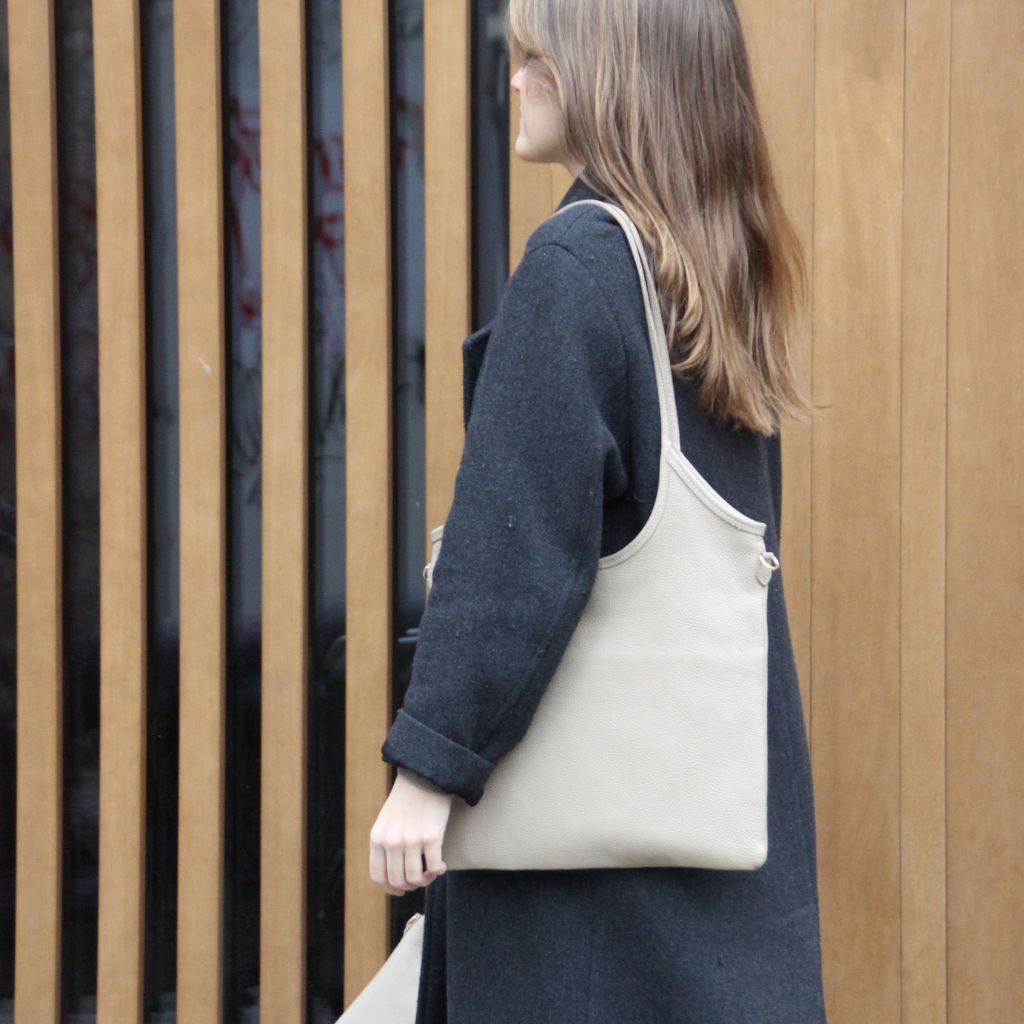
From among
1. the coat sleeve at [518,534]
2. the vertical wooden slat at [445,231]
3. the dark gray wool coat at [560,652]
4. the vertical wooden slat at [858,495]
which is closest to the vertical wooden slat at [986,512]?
the vertical wooden slat at [858,495]

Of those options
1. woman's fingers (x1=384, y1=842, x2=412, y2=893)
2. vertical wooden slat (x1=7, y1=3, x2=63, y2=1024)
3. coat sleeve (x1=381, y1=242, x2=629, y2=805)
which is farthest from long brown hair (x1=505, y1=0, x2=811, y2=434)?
vertical wooden slat (x1=7, y1=3, x2=63, y2=1024)

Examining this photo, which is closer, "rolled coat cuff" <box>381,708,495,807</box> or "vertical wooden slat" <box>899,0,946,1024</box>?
"rolled coat cuff" <box>381,708,495,807</box>

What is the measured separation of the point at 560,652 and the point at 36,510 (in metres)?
1.55

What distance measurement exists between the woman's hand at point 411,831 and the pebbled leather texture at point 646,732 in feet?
0.21

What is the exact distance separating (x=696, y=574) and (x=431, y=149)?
4.40 feet

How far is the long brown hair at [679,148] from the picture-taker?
4.31 ft

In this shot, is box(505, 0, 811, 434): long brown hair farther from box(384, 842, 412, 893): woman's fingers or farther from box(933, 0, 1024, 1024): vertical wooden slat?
box(933, 0, 1024, 1024): vertical wooden slat

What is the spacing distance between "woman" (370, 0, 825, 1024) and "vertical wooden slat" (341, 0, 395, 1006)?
2.98ft

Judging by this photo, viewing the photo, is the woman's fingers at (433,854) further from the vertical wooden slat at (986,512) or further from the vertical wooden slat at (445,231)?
the vertical wooden slat at (986,512)

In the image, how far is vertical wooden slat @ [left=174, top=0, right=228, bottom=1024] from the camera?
235 cm

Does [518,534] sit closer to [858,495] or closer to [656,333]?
[656,333]

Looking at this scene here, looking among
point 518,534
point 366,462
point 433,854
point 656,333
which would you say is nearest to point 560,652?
point 518,534

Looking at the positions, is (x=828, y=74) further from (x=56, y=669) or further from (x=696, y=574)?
(x=56, y=669)

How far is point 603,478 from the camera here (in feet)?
4.07
